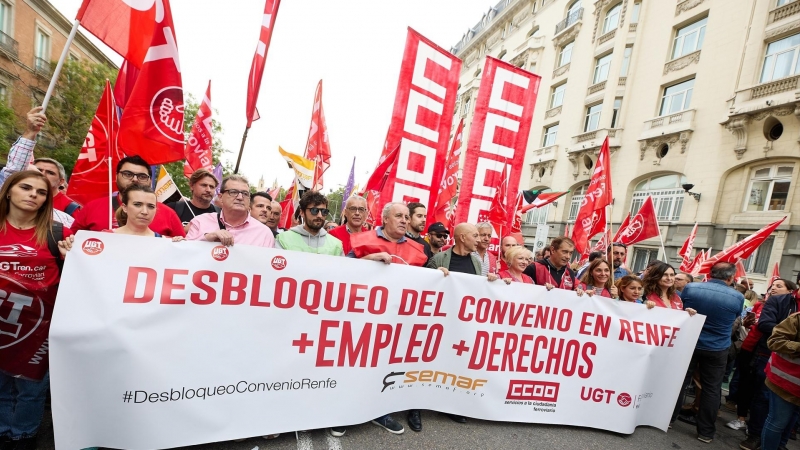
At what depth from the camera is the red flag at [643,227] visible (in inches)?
245

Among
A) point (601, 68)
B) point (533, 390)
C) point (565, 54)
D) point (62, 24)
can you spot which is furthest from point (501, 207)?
point (62, 24)

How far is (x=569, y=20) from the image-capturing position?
78.8ft

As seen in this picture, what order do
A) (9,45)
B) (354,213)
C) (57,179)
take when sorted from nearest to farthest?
(57,179) < (354,213) < (9,45)

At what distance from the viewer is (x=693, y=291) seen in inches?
152

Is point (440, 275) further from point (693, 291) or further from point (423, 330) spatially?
point (693, 291)

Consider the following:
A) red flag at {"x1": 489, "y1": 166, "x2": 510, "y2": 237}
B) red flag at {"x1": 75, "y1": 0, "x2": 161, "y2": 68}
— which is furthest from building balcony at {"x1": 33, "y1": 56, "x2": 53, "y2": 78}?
red flag at {"x1": 489, "y1": 166, "x2": 510, "y2": 237}

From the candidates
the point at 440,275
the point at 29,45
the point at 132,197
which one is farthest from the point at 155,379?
the point at 29,45

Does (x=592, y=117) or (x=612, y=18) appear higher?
(x=612, y=18)

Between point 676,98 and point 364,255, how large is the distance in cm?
1998

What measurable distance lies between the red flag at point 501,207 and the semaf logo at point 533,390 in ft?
8.83

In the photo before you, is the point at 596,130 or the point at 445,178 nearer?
the point at 445,178

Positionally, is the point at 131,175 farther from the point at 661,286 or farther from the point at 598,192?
the point at 598,192

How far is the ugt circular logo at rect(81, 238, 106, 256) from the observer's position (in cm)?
205

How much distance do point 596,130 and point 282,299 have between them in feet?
70.2
